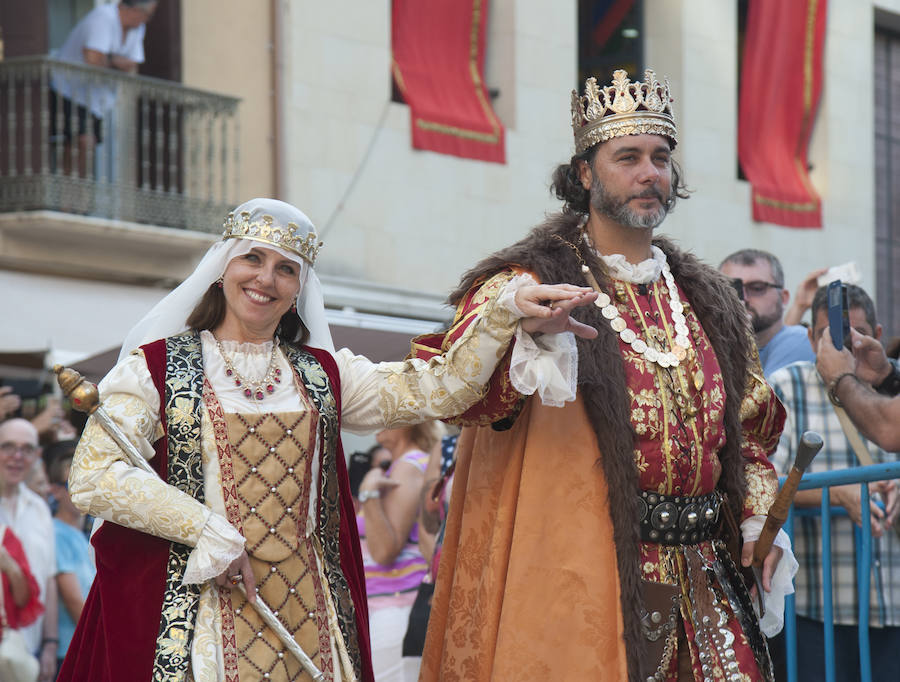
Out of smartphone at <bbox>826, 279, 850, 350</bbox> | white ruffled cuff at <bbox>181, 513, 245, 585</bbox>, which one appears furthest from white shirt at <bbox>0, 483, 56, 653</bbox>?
smartphone at <bbox>826, 279, 850, 350</bbox>

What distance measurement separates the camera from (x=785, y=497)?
163 inches

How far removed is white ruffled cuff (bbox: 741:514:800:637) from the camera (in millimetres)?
4406

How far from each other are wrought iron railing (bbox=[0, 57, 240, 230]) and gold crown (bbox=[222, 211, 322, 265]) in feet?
23.6

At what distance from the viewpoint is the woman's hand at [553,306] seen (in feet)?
12.8

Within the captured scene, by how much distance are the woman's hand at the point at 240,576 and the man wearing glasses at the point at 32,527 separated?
361 cm

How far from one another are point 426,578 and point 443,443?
0.55 meters

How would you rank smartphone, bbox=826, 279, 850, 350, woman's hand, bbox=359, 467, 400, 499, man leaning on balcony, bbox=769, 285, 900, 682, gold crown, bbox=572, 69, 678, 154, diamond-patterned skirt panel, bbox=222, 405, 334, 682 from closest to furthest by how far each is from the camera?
diamond-patterned skirt panel, bbox=222, 405, 334, 682, gold crown, bbox=572, 69, 678, 154, man leaning on balcony, bbox=769, 285, 900, 682, smartphone, bbox=826, 279, 850, 350, woman's hand, bbox=359, 467, 400, 499

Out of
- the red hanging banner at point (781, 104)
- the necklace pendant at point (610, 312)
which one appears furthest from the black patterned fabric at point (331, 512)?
the red hanging banner at point (781, 104)

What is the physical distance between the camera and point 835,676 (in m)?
5.09

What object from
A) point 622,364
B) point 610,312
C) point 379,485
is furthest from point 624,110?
point 379,485

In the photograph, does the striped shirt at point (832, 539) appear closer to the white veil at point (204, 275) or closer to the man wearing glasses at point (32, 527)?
the white veil at point (204, 275)

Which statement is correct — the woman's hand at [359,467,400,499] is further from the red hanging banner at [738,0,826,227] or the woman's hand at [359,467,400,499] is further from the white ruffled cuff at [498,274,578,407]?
the red hanging banner at [738,0,826,227]

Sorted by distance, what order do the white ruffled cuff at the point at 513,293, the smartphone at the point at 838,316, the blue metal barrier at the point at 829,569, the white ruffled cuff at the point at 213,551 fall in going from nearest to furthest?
the white ruffled cuff at the point at 213,551 → the white ruffled cuff at the point at 513,293 → the blue metal barrier at the point at 829,569 → the smartphone at the point at 838,316

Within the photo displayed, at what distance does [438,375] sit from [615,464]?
1.67ft
